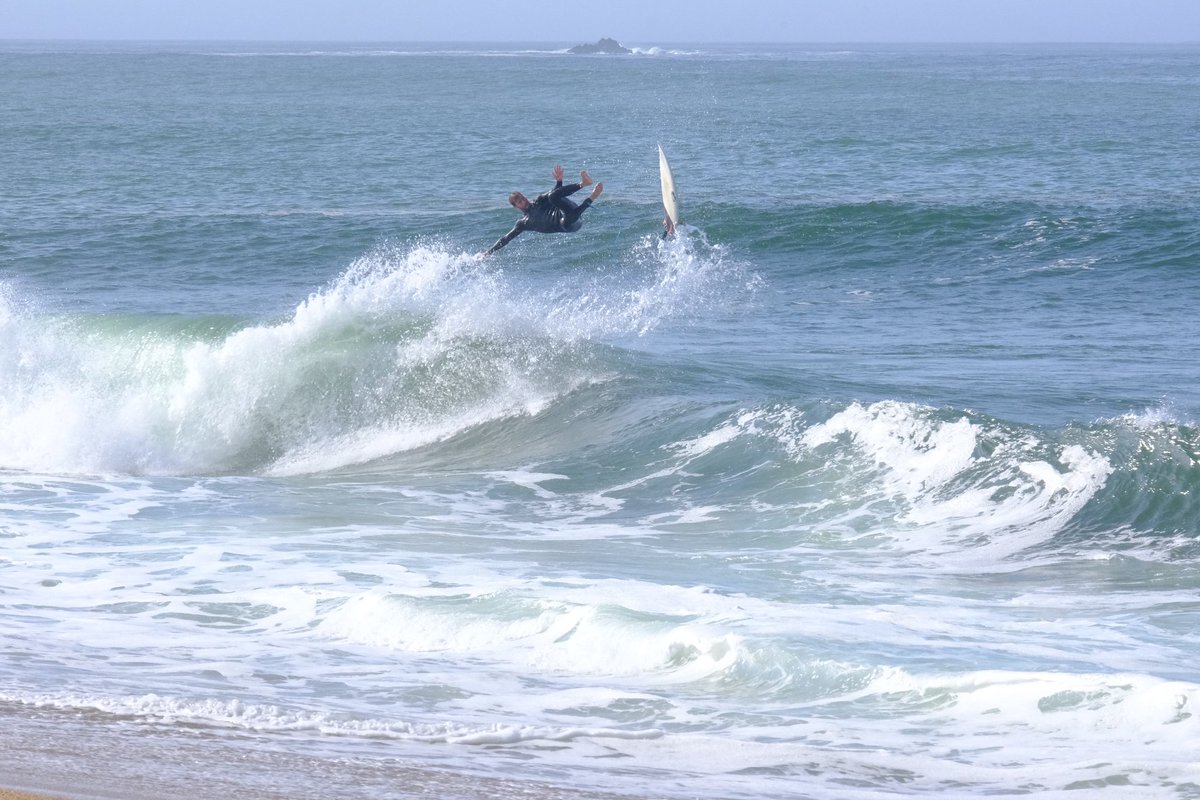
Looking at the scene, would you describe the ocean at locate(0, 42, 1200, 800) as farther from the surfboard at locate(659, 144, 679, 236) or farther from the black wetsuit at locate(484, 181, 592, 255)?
the black wetsuit at locate(484, 181, 592, 255)

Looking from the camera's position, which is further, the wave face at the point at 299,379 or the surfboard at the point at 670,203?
the surfboard at the point at 670,203

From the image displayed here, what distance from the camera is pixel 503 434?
588 inches

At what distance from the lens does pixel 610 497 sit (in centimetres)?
1256

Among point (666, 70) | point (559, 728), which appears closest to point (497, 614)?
point (559, 728)

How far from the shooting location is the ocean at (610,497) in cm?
651

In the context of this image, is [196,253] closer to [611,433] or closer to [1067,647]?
[611,433]

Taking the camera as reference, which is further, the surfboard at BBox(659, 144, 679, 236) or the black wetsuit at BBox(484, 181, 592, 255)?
the surfboard at BBox(659, 144, 679, 236)

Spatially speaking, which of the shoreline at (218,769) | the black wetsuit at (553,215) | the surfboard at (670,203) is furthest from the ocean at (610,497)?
the black wetsuit at (553,215)

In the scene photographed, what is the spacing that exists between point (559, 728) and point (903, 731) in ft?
5.24

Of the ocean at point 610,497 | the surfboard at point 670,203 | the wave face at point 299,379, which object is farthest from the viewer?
the surfboard at point 670,203

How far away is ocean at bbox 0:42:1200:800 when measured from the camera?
6.51 metres

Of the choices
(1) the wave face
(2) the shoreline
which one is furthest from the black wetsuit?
(2) the shoreline

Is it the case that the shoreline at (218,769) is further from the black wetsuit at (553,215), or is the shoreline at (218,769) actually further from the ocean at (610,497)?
the black wetsuit at (553,215)

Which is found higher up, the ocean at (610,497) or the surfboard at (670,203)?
the surfboard at (670,203)
